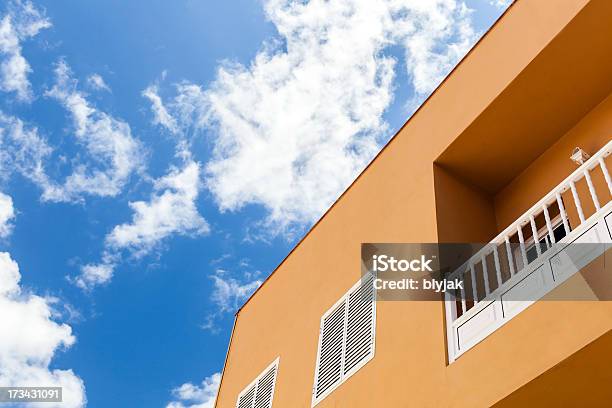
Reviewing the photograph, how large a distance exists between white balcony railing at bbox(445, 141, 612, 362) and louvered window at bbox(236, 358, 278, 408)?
3.59 meters

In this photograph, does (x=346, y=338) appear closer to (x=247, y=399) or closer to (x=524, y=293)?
(x=247, y=399)

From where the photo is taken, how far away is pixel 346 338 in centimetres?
786

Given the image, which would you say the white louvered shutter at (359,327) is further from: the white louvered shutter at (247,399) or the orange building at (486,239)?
the white louvered shutter at (247,399)

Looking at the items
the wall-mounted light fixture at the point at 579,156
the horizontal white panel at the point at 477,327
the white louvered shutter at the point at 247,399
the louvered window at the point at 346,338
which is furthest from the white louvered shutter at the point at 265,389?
the wall-mounted light fixture at the point at 579,156

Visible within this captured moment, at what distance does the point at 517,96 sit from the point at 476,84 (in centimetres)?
63

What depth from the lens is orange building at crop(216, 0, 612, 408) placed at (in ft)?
16.4

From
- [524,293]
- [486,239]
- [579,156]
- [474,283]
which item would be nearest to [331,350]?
[486,239]

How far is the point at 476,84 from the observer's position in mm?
7859

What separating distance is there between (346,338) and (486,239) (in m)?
2.06

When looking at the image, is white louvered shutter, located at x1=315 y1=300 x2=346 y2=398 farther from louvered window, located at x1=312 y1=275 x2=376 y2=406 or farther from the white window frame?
the white window frame

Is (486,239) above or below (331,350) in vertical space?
above

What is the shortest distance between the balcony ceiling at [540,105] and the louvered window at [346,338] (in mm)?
1968

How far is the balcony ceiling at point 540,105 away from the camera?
6844 mm

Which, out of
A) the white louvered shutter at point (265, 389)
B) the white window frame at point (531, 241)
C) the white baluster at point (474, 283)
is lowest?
the white baluster at point (474, 283)
